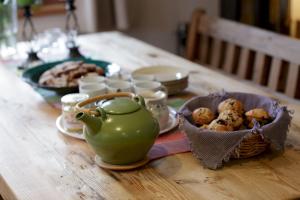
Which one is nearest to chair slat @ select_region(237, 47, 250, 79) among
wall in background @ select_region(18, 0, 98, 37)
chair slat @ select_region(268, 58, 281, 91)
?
chair slat @ select_region(268, 58, 281, 91)

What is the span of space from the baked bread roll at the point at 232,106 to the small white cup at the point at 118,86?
0.35 metres

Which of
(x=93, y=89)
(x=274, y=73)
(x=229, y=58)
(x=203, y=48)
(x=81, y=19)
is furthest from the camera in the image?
(x=81, y=19)

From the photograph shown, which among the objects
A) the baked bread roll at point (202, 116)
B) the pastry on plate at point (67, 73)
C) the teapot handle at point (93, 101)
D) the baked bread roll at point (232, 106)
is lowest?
the pastry on plate at point (67, 73)

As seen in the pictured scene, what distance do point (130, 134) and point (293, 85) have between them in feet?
3.93

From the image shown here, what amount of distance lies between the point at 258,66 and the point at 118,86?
100 cm

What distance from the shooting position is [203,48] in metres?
2.92

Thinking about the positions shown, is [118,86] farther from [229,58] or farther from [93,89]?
[229,58]

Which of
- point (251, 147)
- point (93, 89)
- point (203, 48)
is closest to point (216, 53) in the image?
point (203, 48)

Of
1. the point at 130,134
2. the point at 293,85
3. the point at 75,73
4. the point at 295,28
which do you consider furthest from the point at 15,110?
the point at 295,28

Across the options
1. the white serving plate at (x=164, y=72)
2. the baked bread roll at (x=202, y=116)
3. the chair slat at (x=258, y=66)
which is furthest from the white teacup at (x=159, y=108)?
the chair slat at (x=258, y=66)

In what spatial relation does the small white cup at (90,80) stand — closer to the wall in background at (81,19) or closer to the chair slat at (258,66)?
the chair slat at (258,66)

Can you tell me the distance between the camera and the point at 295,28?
3.37m

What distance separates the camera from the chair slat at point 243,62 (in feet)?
Result: 8.34

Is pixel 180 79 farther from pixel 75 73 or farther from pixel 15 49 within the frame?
pixel 15 49
